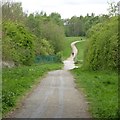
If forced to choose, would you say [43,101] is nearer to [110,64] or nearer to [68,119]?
[68,119]

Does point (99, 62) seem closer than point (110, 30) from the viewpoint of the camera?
No

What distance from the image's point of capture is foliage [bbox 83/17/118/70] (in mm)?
31109

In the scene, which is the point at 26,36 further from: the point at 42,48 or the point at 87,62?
the point at 42,48

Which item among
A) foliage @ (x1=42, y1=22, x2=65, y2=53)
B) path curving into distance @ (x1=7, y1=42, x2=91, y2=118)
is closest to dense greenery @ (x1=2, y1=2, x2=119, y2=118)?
path curving into distance @ (x1=7, y1=42, x2=91, y2=118)

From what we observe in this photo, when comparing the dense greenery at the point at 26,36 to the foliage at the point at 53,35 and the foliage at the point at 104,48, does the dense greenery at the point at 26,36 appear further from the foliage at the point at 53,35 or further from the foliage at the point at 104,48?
the foliage at the point at 104,48

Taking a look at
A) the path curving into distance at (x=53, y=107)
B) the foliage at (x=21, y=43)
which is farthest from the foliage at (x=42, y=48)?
the path curving into distance at (x=53, y=107)

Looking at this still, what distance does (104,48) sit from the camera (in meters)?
34.0

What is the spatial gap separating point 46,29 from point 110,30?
213 feet

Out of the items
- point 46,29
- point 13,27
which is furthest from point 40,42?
point 13,27

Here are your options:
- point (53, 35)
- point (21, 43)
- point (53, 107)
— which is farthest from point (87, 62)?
point (53, 35)

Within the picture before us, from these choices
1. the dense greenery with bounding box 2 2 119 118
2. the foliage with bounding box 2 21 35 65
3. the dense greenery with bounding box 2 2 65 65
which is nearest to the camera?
the dense greenery with bounding box 2 2 119 118

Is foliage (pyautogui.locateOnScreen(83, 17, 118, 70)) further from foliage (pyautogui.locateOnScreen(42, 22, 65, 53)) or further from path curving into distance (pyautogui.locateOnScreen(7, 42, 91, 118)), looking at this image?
foliage (pyautogui.locateOnScreen(42, 22, 65, 53))

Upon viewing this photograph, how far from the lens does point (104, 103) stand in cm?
1491

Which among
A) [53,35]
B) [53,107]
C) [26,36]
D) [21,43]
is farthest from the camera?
[53,35]
